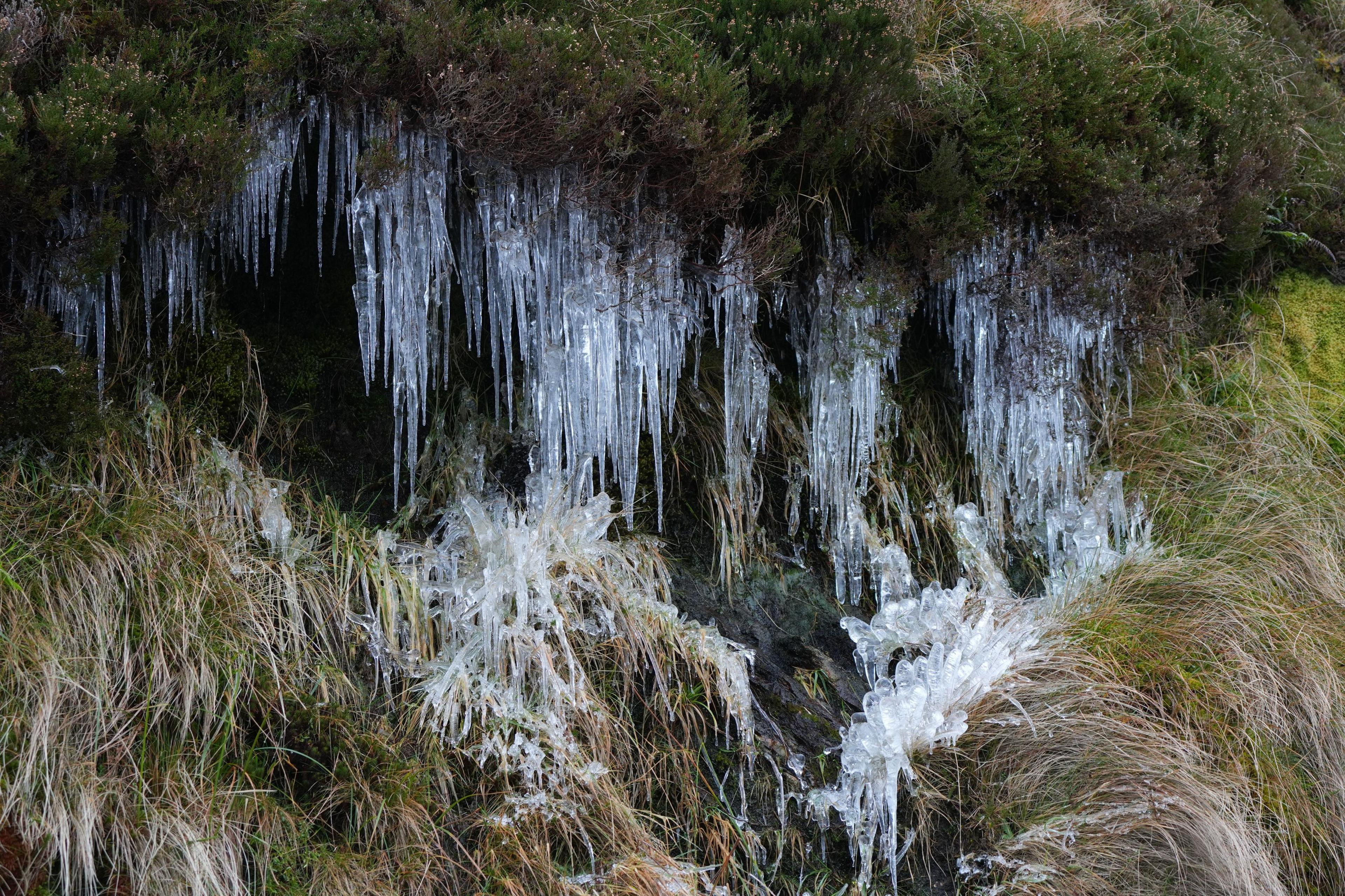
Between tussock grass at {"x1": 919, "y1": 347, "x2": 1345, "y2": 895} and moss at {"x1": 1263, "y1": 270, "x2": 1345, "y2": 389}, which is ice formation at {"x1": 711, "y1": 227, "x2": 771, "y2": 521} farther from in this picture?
moss at {"x1": 1263, "y1": 270, "x2": 1345, "y2": 389}

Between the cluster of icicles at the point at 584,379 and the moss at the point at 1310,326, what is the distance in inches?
58.4

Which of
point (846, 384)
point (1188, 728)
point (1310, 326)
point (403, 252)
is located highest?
point (403, 252)

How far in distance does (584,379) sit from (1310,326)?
3.98 metres

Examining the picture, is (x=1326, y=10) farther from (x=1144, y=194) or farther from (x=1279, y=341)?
(x=1144, y=194)

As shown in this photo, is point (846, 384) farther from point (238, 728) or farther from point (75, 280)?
point (75, 280)

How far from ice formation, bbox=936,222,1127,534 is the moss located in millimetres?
1297

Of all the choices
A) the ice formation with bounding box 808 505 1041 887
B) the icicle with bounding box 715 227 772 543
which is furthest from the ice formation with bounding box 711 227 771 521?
the ice formation with bounding box 808 505 1041 887

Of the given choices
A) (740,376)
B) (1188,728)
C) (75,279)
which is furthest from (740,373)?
(75,279)

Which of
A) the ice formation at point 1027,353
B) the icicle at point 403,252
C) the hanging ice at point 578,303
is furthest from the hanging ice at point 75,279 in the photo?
the ice formation at point 1027,353

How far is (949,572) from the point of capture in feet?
14.7

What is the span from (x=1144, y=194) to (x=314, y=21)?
341 centimetres

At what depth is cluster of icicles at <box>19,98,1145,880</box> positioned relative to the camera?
3.48 metres

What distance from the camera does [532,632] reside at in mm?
3547

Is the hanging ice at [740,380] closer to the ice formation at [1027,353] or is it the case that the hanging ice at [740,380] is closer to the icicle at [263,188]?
the ice formation at [1027,353]
